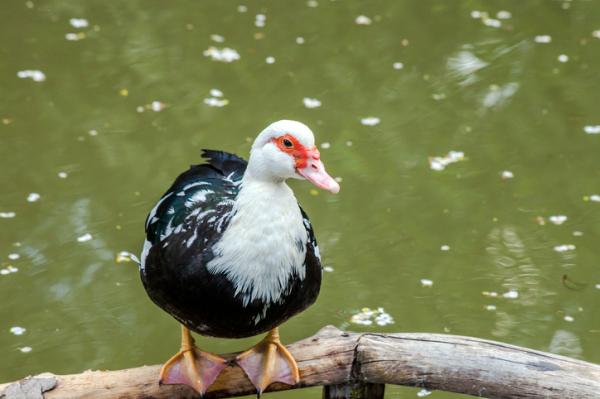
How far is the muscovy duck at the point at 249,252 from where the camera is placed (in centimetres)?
353

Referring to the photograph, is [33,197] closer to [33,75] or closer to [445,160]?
[33,75]

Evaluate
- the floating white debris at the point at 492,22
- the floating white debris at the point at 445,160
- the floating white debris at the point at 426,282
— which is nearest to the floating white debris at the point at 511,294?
the floating white debris at the point at 426,282

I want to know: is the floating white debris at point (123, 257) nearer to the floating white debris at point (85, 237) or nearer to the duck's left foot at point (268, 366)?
the floating white debris at point (85, 237)

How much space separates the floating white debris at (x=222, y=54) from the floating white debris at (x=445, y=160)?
7.14 ft

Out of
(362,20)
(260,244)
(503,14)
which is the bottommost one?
(362,20)

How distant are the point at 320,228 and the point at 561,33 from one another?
12.0 feet

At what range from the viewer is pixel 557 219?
6.35 meters

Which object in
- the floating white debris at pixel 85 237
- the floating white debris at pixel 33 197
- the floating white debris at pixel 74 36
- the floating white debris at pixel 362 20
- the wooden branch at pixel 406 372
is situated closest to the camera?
the wooden branch at pixel 406 372

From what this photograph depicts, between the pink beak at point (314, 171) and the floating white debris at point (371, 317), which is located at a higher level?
the pink beak at point (314, 171)

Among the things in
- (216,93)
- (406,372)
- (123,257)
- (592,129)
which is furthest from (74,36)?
(406,372)

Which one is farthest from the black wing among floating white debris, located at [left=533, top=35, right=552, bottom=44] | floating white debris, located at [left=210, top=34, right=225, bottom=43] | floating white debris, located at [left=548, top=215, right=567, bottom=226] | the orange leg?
floating white debris, located at [left=533, top=35, right=552, bottom=44]

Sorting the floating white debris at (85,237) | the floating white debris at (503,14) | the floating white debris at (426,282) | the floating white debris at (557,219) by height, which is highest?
the floating white debris at (503,14)

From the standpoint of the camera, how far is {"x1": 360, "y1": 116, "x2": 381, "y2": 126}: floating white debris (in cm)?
737

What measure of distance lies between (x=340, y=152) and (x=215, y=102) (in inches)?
48.4
